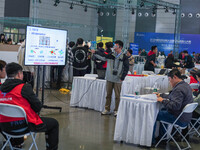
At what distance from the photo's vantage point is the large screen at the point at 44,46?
5.39m

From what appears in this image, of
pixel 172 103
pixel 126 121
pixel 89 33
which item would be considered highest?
pixel 89 33

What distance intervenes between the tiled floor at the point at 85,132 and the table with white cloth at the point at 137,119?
14 centimetres

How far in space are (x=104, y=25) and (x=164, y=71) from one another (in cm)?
1425

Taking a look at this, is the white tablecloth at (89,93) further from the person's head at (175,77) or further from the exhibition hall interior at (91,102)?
the person's head at (175,77)

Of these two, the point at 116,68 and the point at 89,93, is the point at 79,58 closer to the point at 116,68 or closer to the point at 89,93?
the point at 89,93

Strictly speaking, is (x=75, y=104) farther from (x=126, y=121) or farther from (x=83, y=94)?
(x=126, y=121)

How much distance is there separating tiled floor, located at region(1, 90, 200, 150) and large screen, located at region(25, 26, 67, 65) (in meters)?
1.08

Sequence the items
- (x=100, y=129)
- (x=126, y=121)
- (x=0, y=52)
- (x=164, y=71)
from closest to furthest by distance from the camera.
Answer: (x=126, y=121) → (x=100, y=129) → (x=0, y=52) → (x=164, y=71)

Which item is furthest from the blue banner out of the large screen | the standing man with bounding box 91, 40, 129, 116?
the large screen

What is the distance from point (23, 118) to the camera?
3217 millimetres

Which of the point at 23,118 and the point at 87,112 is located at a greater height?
the point at 23,118

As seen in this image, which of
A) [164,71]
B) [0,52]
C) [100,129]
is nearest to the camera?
[100,129]

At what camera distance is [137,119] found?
4.40m

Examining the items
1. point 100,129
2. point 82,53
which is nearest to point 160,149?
point 100,129
